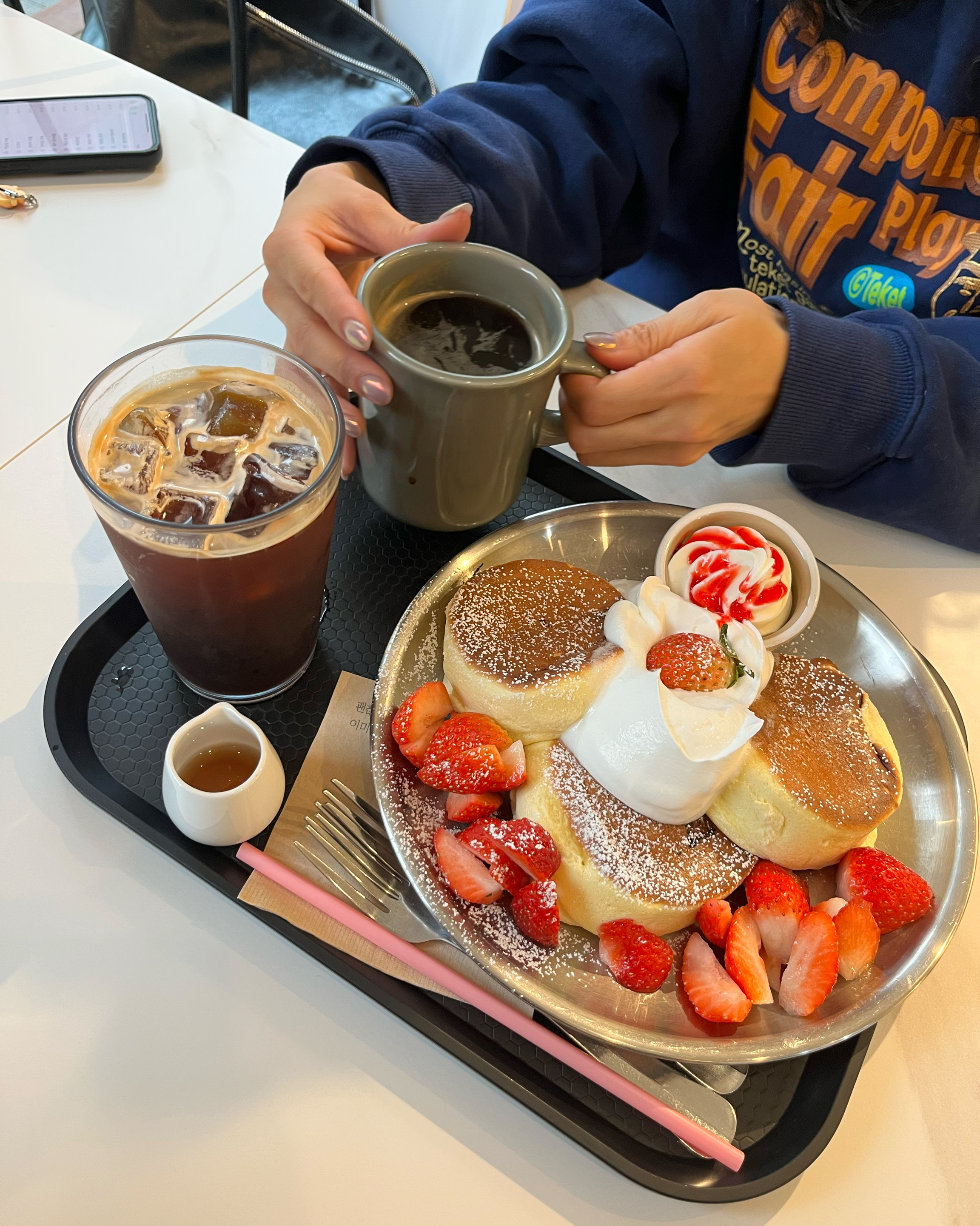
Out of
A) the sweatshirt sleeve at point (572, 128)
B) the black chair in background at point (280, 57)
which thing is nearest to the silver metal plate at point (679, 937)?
the sweatshirt sleeve at point (572, 128)

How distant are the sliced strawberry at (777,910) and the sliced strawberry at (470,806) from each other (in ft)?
0.90

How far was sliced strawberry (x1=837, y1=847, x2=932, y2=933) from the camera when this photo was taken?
798mm

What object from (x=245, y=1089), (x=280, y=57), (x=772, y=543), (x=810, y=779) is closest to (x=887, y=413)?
(x=772, y=543)

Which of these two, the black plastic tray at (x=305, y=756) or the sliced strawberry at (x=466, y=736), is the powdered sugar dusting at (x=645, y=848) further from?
the black plastic tray at (x=305, y=756)

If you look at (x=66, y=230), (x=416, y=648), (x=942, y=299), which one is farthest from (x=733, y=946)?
(x=66, y=230)

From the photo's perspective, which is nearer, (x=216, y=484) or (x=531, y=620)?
(x=216, y=484)

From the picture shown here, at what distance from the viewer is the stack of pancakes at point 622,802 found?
0.78 meters

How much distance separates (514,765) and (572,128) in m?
1.00

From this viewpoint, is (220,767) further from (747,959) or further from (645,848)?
(747,959)

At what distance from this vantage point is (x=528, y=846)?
752 millimetres

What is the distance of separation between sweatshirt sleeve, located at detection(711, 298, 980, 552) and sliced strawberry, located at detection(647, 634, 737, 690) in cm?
37

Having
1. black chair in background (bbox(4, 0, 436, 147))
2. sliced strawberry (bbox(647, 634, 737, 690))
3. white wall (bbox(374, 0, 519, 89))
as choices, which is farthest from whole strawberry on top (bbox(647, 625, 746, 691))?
white wall (bbox(374, 0, 519, 89))

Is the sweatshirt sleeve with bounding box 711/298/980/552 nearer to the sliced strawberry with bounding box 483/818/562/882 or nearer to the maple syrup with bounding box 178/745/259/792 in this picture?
the sliced strawberry with bounding box 483/818/562/882

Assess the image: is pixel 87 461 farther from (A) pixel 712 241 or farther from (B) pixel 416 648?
(A) pixel 712 241
